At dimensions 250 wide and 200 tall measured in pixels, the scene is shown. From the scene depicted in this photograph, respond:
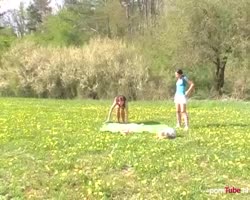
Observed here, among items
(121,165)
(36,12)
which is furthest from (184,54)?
(36,12)

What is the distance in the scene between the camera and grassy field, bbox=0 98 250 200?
1288cm

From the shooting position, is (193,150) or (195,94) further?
(195,94)

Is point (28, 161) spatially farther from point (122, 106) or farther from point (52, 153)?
point (122, 106)

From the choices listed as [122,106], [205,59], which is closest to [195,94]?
[205,59]

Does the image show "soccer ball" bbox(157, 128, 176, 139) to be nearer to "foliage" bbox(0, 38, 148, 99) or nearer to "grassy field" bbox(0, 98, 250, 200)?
"grassy field" bbox(0, 98, 250, 200)

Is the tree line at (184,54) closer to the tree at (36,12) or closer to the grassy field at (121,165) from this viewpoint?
the grassy field at (121,165)

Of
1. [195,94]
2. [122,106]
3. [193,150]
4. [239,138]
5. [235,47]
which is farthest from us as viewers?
[195,94]

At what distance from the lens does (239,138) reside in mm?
20078

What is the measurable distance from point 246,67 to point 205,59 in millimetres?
4219

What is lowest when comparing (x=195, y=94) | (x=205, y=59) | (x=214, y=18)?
(x=195, y=94)

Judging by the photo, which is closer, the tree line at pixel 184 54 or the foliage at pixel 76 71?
the tree line at pixel 184 54

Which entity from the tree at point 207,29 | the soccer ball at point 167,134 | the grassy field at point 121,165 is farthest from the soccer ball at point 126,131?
the tree at point 207,29

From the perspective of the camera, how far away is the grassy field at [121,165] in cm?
1288

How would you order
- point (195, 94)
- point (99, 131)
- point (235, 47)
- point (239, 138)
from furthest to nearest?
point (195, 94)
point (235, 47)
point (99, 131)
point (239, 138)
